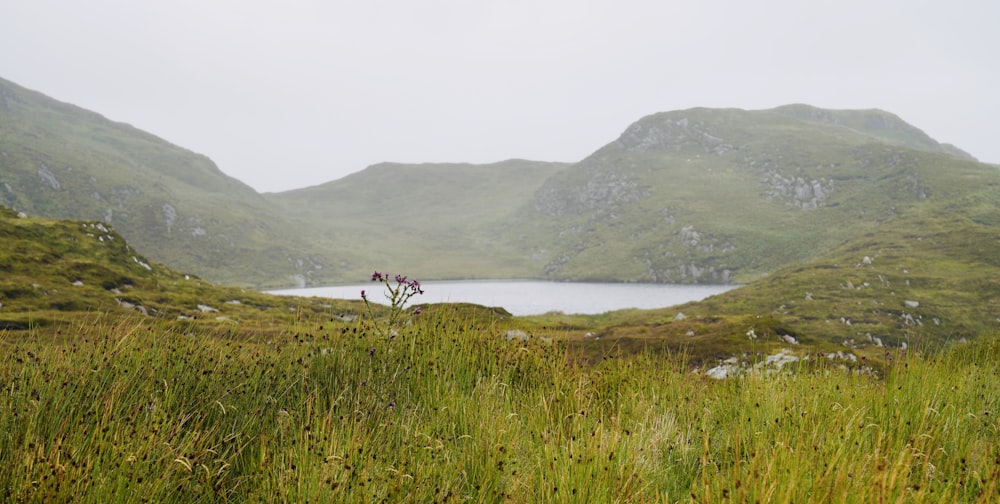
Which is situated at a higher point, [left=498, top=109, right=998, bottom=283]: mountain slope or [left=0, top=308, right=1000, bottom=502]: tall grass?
[left=498, top=109, right=998, bottom=283]: mountain slope

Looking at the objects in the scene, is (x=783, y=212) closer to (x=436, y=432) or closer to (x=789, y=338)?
(x=789, y=338)

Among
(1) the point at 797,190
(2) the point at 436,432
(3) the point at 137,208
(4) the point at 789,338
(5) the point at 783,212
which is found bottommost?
(4) the point at 789,338

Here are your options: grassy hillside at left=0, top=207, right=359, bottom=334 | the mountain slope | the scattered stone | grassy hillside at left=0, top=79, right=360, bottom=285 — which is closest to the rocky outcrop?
the mountain slope

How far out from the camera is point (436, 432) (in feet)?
16.8

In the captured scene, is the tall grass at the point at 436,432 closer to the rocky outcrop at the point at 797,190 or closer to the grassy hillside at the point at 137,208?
the grassy hillside at the point at 137,208

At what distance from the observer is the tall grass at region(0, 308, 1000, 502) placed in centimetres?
367

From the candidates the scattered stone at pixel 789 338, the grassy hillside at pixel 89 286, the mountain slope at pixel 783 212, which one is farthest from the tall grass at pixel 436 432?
the mountain slope at pixel 783 212

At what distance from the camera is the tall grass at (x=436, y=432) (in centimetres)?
367

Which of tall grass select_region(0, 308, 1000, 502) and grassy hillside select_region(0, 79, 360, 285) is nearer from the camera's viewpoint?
tall grass select_region(0, 308, 1000, 502)

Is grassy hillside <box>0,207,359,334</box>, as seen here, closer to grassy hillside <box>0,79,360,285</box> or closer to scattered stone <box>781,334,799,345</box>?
scattered stone <box>781,334,799,345</box>

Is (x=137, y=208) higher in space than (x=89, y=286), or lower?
higher

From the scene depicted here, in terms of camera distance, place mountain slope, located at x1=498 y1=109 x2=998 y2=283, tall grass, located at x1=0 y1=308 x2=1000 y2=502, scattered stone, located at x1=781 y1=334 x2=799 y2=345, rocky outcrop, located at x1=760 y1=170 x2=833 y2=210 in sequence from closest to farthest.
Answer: tall grass, located at x1=0 y1=308 x2=1000 y2=502 → scattered stone, located at x1=781 y1=334 x2=799 y2=345 → mountain slope, located at x1=498 y1=109 x2=998 y2=283 → rocky outcrop, located at x1=760 y1=170 x2=833 y2=210

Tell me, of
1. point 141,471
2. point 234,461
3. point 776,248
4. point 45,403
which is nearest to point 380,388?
point 234,461

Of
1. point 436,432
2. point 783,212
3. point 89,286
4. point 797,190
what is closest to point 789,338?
point 436,432
